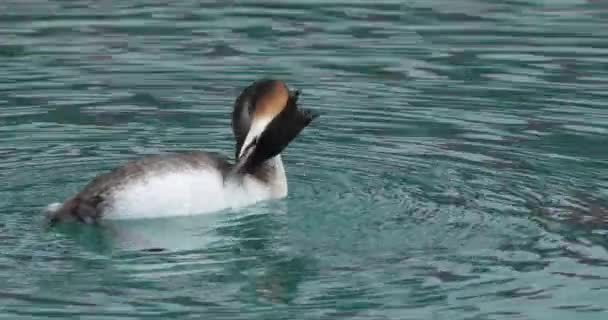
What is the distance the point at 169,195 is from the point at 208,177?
302 millimetres

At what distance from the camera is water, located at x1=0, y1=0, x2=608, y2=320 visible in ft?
30.3

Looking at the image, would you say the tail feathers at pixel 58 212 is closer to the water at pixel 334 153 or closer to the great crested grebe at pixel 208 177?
the great crested grebe at pixel 208 177

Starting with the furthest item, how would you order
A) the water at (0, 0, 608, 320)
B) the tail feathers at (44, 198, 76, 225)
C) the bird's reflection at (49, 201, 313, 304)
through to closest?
the tail feathers at (44, 198, 76, 225), the bird's reflection at (49, 201, 313, 304), the water at (0, 0, 608, 320)

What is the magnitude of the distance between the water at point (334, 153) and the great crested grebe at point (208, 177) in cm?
12

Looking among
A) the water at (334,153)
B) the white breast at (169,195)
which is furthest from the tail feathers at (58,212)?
the white breast at (169,195)

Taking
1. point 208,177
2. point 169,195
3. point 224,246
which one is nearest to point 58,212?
point 169,195

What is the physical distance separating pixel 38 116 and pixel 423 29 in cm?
485

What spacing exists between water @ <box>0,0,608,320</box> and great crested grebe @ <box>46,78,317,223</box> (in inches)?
4.7

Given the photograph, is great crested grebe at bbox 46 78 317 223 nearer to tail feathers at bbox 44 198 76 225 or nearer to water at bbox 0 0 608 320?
tail feathers at bbox 44 198 76 225

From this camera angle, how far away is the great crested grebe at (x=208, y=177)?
1052 cm

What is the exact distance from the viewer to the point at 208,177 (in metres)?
10.7

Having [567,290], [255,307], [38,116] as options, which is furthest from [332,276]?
[38,116]

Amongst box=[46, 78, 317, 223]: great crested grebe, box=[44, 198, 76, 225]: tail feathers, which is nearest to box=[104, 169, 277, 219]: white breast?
box=[46, 78, 317, 223]: great crested grebe

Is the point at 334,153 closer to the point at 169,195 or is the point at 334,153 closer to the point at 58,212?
the point at 169,195
